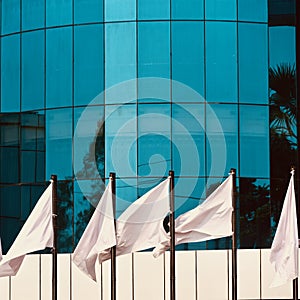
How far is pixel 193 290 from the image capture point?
41250mm

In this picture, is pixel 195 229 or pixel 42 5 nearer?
pixel 195 229

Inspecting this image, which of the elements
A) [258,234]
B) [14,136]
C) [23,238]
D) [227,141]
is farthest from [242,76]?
[23,238]

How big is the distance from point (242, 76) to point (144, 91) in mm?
3926

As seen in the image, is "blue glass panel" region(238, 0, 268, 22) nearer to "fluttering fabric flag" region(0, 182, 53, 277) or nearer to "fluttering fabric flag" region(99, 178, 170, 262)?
"fluttering fabric flag" region(99, 178, 170, 262)

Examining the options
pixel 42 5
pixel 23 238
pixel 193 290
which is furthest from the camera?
pixel 42 5

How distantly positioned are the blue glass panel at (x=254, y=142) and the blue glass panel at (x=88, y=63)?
5903 millimetres

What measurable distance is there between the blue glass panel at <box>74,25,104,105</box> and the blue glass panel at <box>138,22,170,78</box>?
166 centimetres

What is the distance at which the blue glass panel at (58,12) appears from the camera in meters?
43.3

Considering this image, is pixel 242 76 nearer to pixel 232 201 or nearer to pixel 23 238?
pixel 232 201

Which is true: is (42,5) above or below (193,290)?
above

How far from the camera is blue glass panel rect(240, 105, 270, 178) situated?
138 feet

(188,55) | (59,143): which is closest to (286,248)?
(188,55)

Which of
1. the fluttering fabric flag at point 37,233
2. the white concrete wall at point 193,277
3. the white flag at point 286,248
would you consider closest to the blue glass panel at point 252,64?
the white concrete wall at point 193,277

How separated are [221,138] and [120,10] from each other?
21.5ft
